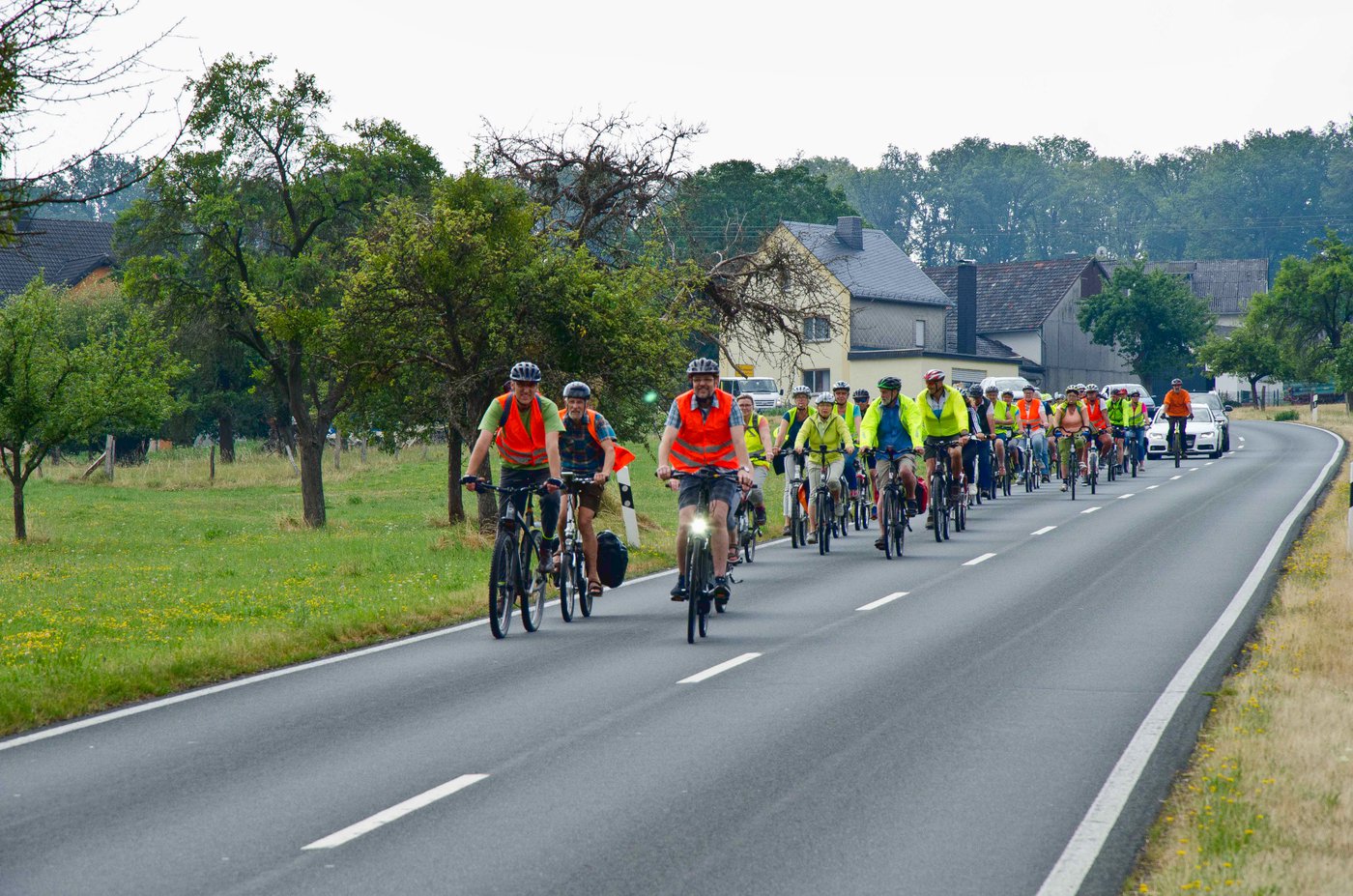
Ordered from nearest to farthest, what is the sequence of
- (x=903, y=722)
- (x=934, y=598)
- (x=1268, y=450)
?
(x=903, y=722) < (x=934, y=598) < (x=1268, y=450)

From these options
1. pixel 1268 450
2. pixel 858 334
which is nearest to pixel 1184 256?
pixel 858 334

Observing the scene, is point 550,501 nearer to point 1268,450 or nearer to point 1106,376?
point 1268,450

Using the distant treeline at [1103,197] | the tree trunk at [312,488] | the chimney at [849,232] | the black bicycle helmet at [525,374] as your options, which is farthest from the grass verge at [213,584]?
the distant treeline at [1103,197]

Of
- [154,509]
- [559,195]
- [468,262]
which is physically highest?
[559,195]

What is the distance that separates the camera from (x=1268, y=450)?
44031mm

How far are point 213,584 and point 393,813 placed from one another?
12.5 metres

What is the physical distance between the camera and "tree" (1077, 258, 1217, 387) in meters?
84.2

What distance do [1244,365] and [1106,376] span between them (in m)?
15.9

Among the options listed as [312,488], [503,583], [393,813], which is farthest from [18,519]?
[393,813]

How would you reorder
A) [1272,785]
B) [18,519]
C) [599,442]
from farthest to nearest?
[18,519] < [599,442] < [1272,785]

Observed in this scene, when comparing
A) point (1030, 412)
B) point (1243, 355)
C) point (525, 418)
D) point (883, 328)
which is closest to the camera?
point (525, 418)

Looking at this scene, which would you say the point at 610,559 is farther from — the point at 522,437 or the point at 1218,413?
the point at 1218,413

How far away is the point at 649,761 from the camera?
7465 millimetres

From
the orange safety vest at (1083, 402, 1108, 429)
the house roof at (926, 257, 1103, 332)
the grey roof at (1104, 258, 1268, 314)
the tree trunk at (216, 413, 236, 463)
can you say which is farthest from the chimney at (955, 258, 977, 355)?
the orange safety vest at (1083, 402, 1108, 429)
